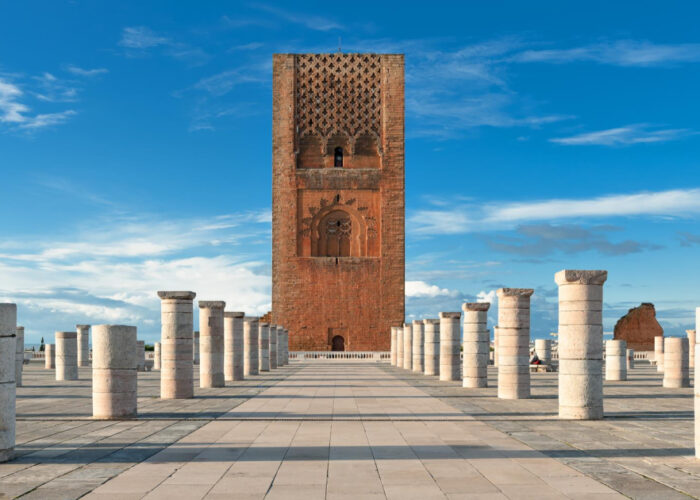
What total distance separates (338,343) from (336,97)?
14.1 metres

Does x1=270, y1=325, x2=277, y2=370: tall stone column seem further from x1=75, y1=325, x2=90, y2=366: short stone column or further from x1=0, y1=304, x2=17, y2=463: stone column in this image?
x1=0, y1=304, x2=17, y2=463: stone column

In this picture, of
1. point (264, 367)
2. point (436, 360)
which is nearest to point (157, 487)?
point (436, 360)

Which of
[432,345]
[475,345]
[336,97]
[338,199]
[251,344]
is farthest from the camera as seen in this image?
[336,97]

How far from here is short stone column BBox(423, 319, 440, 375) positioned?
77.1 feet

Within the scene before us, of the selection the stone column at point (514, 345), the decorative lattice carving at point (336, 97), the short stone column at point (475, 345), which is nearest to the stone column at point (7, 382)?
the stone column at point (514, 345)

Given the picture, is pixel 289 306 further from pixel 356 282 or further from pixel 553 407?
pixel 553 407

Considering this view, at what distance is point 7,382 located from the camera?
308 inches

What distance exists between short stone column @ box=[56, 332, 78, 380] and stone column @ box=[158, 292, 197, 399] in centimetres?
809

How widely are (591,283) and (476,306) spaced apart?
6353mm

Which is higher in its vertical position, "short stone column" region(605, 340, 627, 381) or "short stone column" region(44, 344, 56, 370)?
"short stone column" region(605, 340, 627, 381)

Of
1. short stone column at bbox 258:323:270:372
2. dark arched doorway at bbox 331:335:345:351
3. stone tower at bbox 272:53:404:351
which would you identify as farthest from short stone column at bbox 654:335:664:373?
dark arched doorway at bbox 331:335:345:351

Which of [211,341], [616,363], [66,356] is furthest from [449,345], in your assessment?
[66,356]

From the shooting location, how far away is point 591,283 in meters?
11.7

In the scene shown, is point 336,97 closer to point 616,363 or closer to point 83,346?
point 83,346
